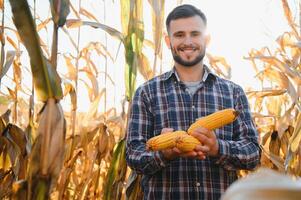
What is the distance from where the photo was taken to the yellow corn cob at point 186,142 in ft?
4.71

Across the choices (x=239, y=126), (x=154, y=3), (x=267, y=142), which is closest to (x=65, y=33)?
(x=154, y=3)

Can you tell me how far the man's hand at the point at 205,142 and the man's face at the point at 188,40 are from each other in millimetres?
400

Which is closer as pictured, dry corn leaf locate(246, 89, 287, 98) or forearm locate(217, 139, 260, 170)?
forearm locate(217, 139, 260, 170)

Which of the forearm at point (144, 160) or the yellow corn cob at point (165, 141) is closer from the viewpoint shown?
the yellow corn cob at point (165, 141)

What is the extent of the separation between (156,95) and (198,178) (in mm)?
411

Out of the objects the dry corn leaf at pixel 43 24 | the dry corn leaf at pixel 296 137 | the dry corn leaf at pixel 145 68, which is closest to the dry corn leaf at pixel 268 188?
the dry corn leaf at pixel 296 137

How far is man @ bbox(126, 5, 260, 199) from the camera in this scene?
1691 millimetres

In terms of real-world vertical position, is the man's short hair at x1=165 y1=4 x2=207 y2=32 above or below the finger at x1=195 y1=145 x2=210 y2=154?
above

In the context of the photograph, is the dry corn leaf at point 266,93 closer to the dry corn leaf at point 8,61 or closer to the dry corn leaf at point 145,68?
the dry corn leaf at point 145,68

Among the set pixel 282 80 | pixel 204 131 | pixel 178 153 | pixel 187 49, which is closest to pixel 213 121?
pixel 204 131

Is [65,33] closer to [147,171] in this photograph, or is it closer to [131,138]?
[131,138]

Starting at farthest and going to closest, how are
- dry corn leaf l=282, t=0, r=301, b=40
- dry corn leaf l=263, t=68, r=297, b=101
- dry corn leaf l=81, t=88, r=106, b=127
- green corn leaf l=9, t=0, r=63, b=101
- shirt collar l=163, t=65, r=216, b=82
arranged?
dry corn leaf l=81, t=88, r=106, b=127
dry corn leaf l=282, t=0, r=301, b=40
dry corn leaf l=263, t=68, r=297, b=101
shirt collar l=163, t=65, r=216, b=82
green corn leaf l=9, t=0, r=63, b=101

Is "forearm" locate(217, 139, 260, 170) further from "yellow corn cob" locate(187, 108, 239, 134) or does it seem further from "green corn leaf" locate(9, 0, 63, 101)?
"green corn leaf" locate(9, 0, 63, 101)

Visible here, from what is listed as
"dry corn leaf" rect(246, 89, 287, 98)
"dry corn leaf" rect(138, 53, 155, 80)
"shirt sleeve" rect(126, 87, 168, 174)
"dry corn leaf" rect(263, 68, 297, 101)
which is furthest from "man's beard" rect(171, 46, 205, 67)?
"dry corn leaf" rect(246, 89, 287, 98)
